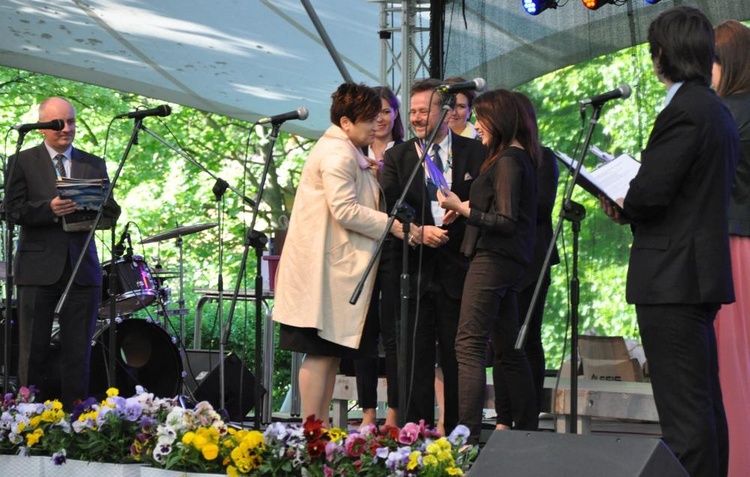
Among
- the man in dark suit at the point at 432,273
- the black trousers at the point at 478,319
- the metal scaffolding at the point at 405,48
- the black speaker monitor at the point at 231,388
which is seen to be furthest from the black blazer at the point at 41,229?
the metal scaffolding at the point at 405,48

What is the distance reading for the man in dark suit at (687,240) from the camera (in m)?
3.07

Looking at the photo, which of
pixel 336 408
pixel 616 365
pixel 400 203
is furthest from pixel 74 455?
pixel 616 365

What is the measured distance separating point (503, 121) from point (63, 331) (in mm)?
2512

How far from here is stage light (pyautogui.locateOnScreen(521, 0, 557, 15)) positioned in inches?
270

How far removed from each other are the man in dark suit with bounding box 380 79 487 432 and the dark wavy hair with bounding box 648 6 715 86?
4.70ft

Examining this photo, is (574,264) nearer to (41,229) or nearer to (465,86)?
(465,86)

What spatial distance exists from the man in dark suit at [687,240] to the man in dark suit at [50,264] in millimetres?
3111

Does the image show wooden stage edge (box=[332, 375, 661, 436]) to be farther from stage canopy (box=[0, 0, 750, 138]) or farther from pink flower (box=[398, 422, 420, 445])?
stage canopy (box=[0, 0, 750, 138])

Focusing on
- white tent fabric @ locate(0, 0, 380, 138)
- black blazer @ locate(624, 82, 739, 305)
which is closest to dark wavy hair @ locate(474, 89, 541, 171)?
black blazer @ locate(624, 82, 739, 305)

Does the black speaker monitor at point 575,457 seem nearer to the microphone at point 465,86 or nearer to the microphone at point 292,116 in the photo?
the microphone at point 465,86

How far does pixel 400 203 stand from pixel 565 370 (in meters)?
3.06

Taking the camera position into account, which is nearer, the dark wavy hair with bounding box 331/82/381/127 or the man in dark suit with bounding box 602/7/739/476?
the man in dark suit with bounding box 602/7/739/476

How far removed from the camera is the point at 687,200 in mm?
3113

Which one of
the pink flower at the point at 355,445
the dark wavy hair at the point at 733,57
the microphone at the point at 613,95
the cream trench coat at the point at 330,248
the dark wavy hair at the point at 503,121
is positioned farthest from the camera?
the dark wavy hair at the point at 503,121
